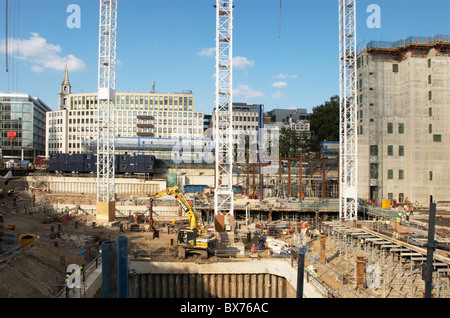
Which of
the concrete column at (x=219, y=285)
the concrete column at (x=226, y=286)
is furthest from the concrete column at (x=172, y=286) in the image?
the concrete column at (x=226, y=286)

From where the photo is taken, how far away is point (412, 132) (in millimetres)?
46562

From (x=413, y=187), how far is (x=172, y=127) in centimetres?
6227

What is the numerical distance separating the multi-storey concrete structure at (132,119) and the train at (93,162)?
34099 mm

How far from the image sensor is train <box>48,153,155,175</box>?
57594mm

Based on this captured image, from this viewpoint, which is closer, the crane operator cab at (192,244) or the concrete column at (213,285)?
the concrete column at (213,285)

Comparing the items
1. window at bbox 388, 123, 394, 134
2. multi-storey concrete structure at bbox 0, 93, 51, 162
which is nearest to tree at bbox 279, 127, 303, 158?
window at bbox 388, 123, 394, 134

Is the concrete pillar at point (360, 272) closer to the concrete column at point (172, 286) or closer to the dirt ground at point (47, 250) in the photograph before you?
the concrete column at point (172, 286)

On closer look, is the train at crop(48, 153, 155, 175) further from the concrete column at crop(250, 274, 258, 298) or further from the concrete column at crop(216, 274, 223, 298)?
the concrete column at crop(250, 274, 258, 298)

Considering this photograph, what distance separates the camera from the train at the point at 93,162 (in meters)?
57.6

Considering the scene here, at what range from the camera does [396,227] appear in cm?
2673

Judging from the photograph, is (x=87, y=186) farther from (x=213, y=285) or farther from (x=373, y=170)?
(x=373, y=170)

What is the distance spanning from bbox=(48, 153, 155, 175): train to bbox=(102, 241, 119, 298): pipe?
50705 mm

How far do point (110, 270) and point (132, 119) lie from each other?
292ft
